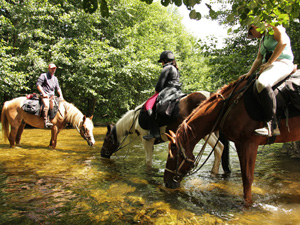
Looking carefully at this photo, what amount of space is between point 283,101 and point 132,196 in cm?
281

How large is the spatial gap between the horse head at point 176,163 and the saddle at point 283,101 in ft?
3.92

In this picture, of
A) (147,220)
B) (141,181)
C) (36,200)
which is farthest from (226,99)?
(36,200)

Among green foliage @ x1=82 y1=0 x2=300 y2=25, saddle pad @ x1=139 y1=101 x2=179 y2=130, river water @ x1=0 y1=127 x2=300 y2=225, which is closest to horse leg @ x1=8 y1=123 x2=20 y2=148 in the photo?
river water @ x1=0 y1=127 x2=300 y2=225

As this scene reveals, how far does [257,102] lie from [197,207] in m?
1.80

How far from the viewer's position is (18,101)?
809 cm

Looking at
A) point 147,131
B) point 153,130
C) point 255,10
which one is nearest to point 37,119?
point 147,131

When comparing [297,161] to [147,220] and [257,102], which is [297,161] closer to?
[257,102]

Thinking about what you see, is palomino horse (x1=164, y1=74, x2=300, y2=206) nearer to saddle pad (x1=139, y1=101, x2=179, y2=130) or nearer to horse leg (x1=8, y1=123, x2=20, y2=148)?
saddle pad (x1=139, y1=101, x2=179, y2=130)

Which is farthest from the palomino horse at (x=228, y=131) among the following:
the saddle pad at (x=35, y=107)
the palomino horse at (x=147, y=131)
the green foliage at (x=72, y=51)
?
the green foliage at (x=72, y=51)

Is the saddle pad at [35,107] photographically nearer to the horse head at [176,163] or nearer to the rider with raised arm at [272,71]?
the horse head at [176,163]

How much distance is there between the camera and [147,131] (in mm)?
5398

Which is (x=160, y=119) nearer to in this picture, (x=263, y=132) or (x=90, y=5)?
(x=263, y=132)

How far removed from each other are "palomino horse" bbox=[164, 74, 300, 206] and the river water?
1.36 feet

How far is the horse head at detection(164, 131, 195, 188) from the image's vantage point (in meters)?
3.54
